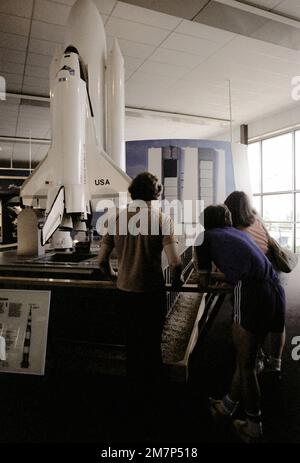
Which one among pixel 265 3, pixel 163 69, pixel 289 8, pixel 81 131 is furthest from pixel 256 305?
pixel 163 69

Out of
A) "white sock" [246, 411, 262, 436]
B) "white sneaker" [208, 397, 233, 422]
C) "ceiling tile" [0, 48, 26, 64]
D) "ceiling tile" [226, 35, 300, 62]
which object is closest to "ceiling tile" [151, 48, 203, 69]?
"ceiling tile" [226, 35, 300, 62]

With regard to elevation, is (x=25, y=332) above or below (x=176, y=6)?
below

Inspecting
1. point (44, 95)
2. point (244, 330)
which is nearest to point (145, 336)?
point (244, 330)

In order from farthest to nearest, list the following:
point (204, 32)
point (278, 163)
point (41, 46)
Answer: point (278, 163), point (41, 46), point (204, 32)

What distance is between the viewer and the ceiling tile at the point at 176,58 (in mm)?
4762

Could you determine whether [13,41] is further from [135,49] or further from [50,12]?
[135,49]

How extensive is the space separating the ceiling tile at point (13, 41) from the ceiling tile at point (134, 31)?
1.07 metres

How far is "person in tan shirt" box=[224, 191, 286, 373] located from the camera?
232cm

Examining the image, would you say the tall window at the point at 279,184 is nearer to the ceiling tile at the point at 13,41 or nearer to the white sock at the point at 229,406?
the ceiling tile at the point at 13,41

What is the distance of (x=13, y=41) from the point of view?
432 centimetres

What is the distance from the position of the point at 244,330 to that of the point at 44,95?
564cm

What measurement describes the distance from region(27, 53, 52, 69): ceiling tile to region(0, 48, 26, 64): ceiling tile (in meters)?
0.09

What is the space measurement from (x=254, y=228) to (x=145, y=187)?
99 centimetres
